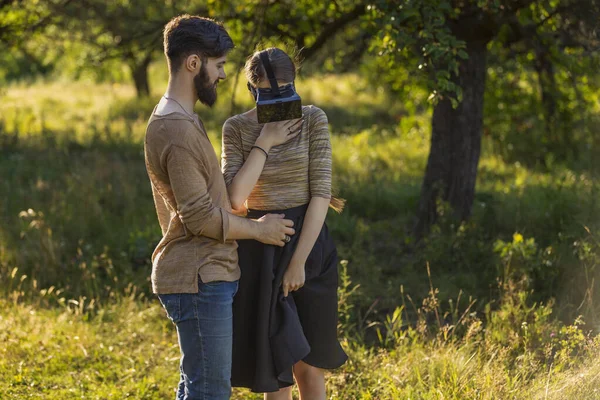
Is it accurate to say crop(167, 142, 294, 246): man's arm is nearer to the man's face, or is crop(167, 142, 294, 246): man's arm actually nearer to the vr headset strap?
the man's face

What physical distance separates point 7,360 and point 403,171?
5986mm

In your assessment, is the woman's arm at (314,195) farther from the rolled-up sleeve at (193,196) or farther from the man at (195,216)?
the rolled-up sleeve at (193,196)

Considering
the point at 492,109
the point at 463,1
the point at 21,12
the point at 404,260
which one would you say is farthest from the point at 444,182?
the point at 21,12

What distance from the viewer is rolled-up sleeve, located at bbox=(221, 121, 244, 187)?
321cm

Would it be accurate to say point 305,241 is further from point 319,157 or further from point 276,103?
point 276,103

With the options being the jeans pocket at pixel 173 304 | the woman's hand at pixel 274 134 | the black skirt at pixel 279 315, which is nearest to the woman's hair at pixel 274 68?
the woman's hand at pixel 274 134

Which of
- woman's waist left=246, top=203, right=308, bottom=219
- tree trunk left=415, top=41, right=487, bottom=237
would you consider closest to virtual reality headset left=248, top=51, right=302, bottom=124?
woman's waist left=246, top=203, right=308, bottom=219

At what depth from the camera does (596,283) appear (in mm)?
5312

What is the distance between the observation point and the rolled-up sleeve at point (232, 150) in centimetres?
321

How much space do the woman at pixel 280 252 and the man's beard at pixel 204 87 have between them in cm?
30

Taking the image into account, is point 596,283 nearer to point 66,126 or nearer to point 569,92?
point 569,92

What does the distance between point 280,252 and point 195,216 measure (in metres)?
0.58

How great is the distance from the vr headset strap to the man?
0.22 m

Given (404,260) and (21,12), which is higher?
(21,12)
